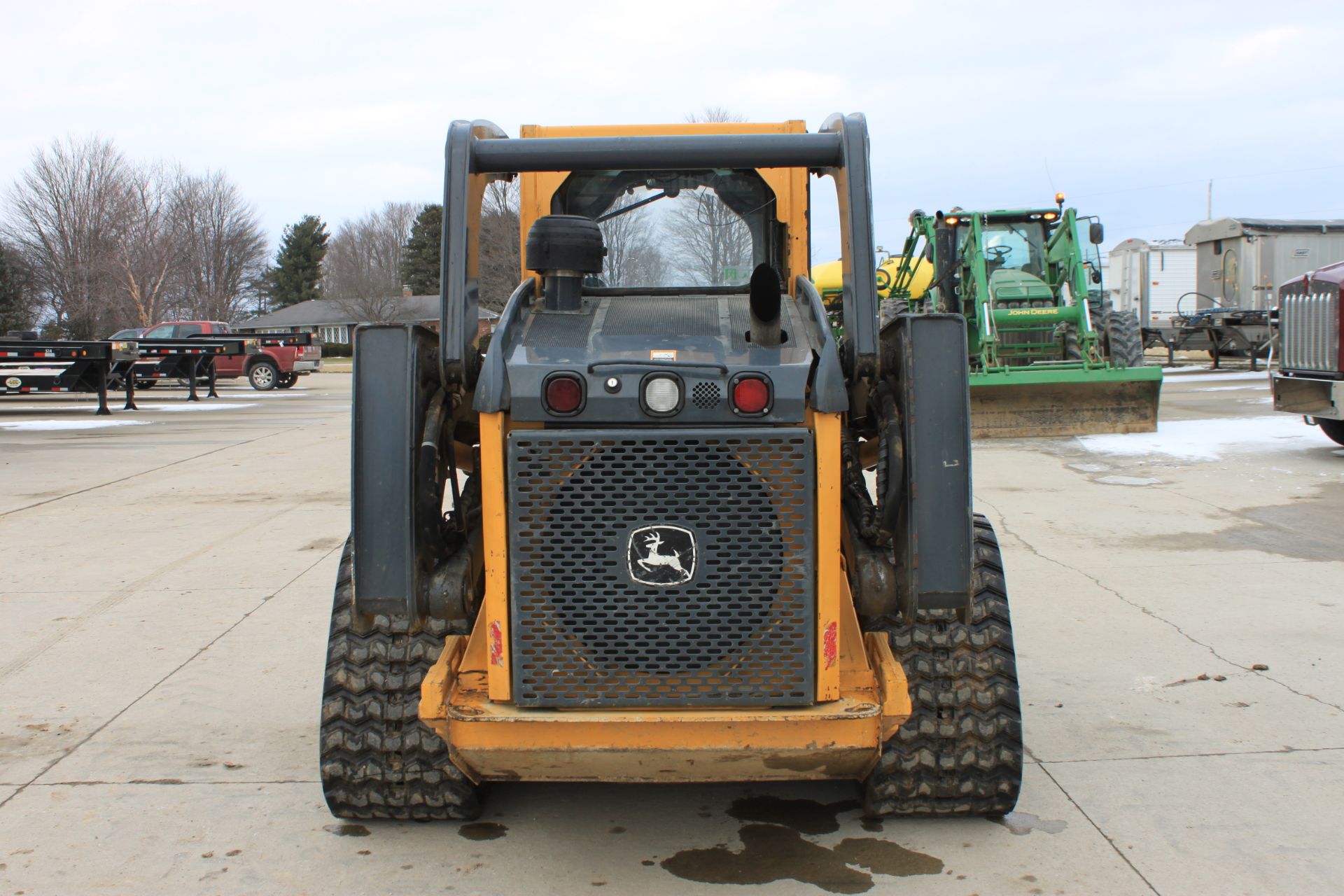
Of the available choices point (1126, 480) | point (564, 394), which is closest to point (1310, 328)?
point (1126, 480)

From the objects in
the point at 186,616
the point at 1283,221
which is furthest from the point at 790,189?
the point at 1283,221

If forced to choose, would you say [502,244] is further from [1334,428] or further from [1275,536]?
[1334,428]

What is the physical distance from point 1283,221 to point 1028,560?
22841 millimetres

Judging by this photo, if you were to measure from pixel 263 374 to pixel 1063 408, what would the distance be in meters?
21.3

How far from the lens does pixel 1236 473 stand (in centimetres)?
1057

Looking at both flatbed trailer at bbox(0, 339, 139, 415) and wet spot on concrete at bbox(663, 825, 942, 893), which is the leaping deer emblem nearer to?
wet spot on concrete at bbox(663, 825, 942, 893)

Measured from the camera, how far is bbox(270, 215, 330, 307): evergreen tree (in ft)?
276

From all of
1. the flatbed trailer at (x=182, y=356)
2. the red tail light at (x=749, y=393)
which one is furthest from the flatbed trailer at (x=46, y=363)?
the red tail light at (x=749, y=393)

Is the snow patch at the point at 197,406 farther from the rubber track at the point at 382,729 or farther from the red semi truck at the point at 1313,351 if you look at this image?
the rubber track at the point at 382,729

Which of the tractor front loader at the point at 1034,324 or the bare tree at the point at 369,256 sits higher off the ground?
the bare tree at the point at 369,256

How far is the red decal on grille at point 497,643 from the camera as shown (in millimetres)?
3021

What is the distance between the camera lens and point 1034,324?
15.2m

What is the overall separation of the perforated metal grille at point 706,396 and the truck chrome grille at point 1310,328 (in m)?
10.0

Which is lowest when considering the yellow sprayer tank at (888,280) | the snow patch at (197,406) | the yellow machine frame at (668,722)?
the yellow machine frame at (668,722)
